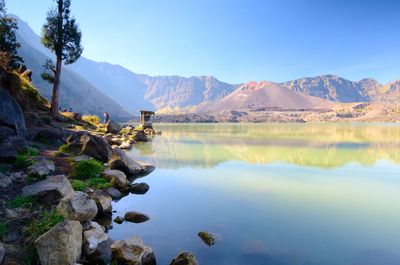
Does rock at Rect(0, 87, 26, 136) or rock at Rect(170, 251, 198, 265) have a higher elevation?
rock at Rect(0, 87, 26, 136)

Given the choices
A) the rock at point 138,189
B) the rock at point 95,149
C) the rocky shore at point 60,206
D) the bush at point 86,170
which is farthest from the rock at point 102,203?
the rock at point 95,149

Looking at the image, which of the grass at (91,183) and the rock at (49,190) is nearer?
the rock at (49,190)

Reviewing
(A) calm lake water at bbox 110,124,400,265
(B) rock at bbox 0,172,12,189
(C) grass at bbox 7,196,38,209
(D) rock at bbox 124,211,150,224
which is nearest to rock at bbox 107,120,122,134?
(A) calm lake water at bbox 110,124,400,265

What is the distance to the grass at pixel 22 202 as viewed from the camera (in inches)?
336

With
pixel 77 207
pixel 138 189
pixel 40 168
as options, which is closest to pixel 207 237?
pixel 77 207

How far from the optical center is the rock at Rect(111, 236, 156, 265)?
7.24 metres

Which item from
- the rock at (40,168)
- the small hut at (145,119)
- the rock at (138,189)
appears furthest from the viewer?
the small hut at (145,119)

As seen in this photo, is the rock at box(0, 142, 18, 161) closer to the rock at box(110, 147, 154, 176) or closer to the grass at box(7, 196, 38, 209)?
the grass at box(7, 196, 38, 209)

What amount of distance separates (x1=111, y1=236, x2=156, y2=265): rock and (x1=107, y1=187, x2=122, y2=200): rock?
5895mm

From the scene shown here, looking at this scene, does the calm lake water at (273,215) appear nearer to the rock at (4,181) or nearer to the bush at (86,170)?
the bush at (86,170)

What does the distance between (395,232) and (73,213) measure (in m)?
10.8

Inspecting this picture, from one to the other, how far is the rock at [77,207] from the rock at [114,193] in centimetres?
373

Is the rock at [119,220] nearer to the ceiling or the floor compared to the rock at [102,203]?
nearer to the floor

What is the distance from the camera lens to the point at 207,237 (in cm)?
941
